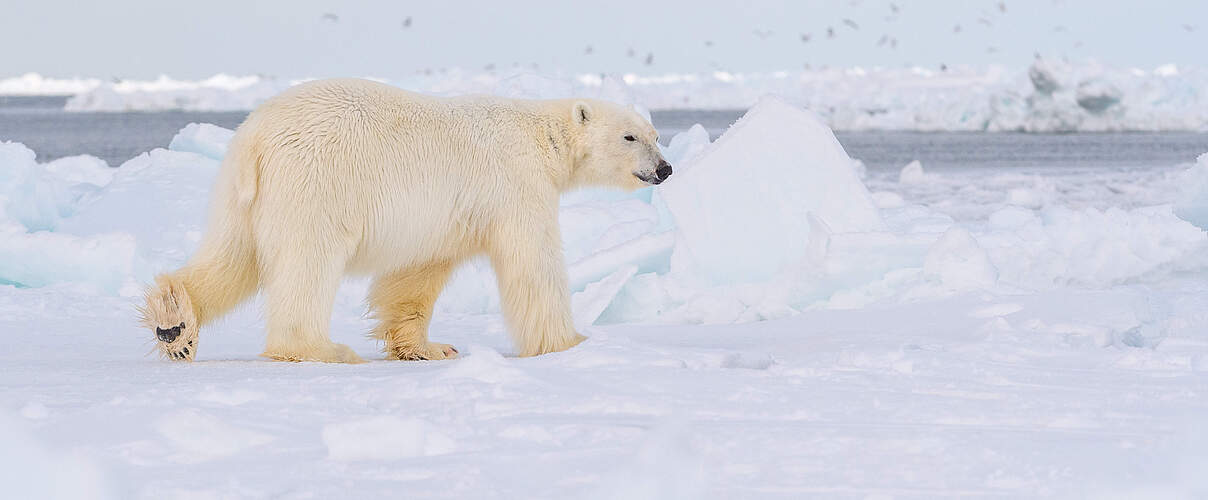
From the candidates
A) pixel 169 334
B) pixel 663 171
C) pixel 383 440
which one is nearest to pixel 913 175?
pixel 663 171

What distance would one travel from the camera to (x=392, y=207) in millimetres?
3857

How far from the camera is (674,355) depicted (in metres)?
3.53

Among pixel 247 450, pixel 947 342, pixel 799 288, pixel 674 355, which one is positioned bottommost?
pixel 799 288

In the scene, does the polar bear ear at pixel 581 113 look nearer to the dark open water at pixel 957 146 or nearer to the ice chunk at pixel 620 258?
the ice chunk at pixel 620 258

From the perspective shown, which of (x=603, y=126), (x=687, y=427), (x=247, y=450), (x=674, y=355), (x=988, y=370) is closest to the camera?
(x=247, y=450)

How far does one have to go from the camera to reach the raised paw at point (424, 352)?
4.44 m

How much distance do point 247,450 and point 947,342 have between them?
2289 mm

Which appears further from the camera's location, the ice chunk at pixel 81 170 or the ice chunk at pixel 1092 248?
the ice chunk at pixel 81 170

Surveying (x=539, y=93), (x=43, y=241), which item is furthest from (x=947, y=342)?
(x=539, y=93)

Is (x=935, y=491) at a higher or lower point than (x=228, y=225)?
lower

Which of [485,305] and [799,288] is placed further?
[485,305]

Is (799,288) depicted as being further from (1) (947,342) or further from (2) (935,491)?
(2) (935,491)

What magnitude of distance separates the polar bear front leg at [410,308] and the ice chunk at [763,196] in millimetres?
1737

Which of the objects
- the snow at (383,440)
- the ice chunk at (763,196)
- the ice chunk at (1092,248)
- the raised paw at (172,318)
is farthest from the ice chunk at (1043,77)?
the snow at (383,440)
